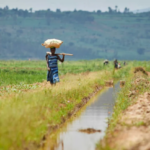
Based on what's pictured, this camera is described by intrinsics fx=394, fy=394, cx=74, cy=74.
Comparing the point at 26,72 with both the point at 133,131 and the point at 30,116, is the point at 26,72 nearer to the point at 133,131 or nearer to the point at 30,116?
the point at 30,116

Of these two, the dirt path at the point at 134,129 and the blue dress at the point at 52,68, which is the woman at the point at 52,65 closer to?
the blue dress at the point at 52,68

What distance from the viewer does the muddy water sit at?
893 cm

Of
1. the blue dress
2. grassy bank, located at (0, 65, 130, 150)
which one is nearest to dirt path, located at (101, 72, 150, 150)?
grassy bank, located at (0, 65, 130, 150)

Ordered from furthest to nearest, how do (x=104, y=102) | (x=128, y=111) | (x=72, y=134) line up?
(x=104, y=102) < (x=128, y=111) < (x=72, y=134)

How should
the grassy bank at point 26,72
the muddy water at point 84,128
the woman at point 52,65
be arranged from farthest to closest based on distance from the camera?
the grassy bank at point 26,72 < the woman at point 52,65 < the muddy water at point 84,128

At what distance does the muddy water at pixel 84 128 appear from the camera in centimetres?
893

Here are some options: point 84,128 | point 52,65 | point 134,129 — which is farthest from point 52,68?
point 134,129

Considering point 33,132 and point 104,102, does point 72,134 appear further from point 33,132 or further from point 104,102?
point 104,102

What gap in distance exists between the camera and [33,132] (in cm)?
844

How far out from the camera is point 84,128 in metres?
10.9

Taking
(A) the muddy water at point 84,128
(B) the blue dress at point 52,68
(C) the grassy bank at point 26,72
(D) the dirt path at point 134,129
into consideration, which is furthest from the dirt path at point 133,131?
(C) the grassy bank at point 26,72

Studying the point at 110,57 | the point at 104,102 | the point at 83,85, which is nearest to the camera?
the point at 104,102

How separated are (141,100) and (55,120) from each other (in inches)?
137

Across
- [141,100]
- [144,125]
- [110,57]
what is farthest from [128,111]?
[110,57]
